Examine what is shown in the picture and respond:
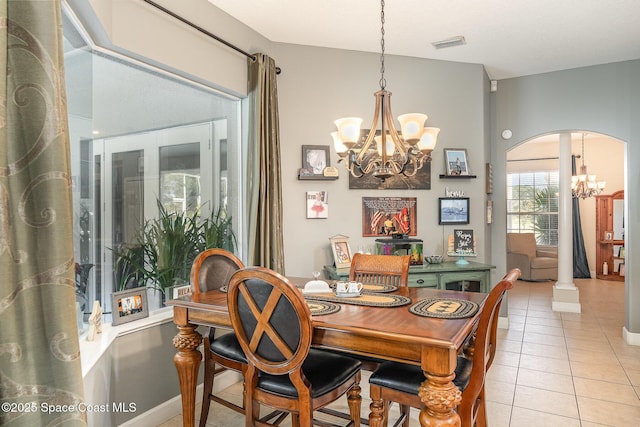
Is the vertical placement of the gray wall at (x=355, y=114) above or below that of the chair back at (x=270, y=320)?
above

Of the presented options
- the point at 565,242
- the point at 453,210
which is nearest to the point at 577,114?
the point at 453,210

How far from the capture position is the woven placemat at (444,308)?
75.1 inches

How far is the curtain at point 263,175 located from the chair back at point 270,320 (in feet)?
4.91

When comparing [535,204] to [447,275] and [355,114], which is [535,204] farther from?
[355,114]

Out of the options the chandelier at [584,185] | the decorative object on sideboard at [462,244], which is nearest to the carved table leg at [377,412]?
the decorative object on sideboard at [462,244]

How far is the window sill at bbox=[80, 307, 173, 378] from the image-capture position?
1973 millimetres

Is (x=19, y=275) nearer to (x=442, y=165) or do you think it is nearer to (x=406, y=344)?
(x=406, y=344)

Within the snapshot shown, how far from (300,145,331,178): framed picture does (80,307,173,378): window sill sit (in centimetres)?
175

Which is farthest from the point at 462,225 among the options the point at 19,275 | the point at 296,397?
the point at 19,275

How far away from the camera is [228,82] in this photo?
329 cm

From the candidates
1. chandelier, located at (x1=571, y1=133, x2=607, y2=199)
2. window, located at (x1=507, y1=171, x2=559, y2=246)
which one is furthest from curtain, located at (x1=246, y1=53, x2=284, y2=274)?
window, located at (x1=507, y1=171, x2=559, y2=246)

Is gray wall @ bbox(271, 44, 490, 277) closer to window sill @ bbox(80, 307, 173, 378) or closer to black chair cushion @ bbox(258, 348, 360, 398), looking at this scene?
window sill @ bbox(80, 307, 173, 378)

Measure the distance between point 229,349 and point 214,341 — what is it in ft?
0.70

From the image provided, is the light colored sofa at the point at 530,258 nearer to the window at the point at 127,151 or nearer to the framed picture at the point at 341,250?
the framed picture at the point at 341,250
